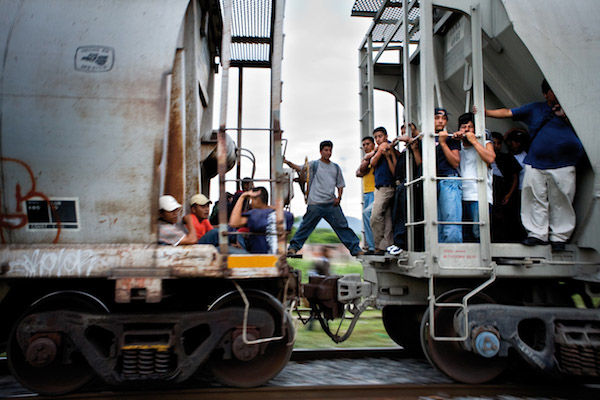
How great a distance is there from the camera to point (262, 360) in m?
3.98

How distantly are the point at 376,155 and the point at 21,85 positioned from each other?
3.81 metres

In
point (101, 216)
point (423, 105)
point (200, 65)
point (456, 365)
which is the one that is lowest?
point (456, 365)

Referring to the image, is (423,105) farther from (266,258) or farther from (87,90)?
(87,90)

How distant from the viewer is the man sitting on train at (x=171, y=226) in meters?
3.61

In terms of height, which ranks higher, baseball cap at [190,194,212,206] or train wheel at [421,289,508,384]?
baseball cap at [190,194,212,206]

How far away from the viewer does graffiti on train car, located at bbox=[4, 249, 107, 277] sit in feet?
10.9

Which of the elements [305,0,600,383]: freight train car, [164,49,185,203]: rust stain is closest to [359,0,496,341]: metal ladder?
[305,0,600,383]: freight train car

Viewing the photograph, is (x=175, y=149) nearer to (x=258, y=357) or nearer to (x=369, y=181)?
(x=258, y=357)

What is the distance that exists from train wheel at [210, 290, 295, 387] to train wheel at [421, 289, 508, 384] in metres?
1.49

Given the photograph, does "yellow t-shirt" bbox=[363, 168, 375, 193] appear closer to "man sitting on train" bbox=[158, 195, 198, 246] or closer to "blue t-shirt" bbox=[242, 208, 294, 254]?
"blue t-shirt" bbox=[242, 208, 294, 254]

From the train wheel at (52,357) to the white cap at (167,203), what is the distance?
3.38 ft

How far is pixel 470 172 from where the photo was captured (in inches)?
174

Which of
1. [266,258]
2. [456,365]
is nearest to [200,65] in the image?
[266,258]

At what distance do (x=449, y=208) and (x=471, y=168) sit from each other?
1.78 ft
